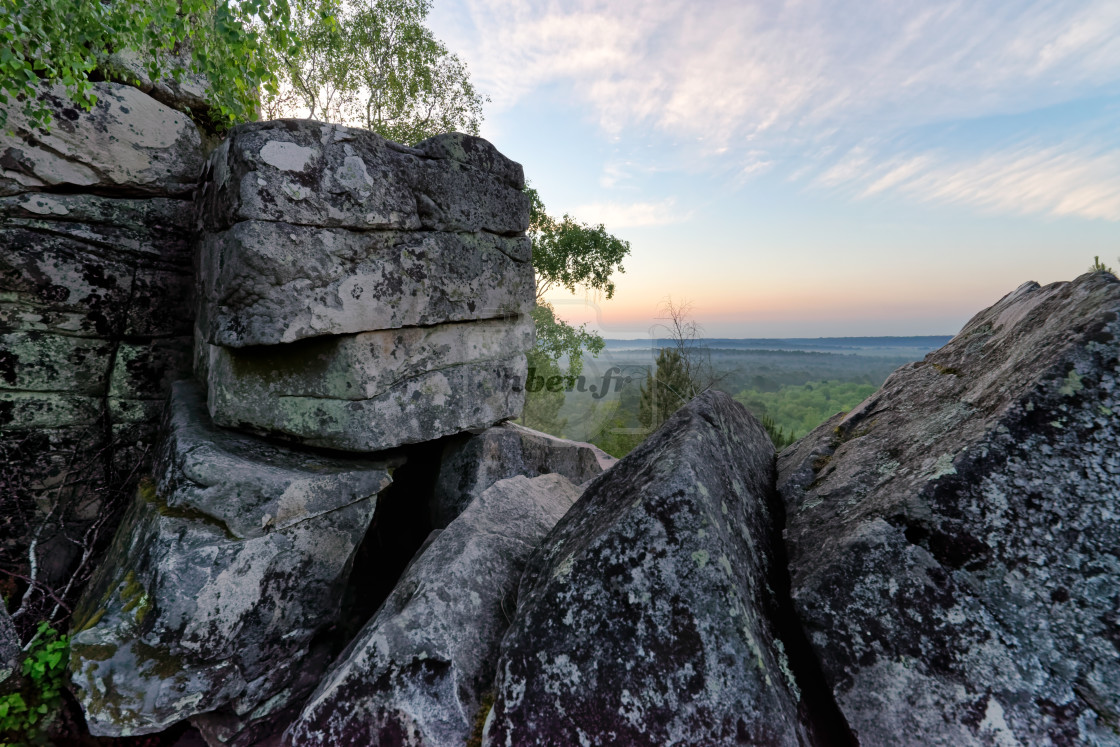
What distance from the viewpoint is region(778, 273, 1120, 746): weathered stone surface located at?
7.09 feet

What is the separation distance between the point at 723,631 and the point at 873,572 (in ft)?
2.65

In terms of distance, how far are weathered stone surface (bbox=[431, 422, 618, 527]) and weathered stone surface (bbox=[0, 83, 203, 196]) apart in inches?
178

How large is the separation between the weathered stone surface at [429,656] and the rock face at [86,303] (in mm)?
4269

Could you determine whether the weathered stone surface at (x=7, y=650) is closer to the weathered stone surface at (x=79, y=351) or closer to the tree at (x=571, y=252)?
the weathered stone surface at (x=79, y=351)

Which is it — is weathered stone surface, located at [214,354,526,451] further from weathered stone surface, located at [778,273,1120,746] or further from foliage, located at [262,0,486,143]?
foliage, located at [262,0,486,143]

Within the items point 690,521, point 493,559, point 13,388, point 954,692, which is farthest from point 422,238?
point 954,692

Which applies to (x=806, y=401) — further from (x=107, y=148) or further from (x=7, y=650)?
(x=7, y=650)

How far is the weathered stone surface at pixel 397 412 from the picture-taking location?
4957mm

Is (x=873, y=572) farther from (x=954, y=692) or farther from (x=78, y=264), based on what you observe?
(x=78, y=264)

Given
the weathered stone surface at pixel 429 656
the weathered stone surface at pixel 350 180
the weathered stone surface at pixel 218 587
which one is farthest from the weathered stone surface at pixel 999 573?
the weathered stone surface at pixel 350 180

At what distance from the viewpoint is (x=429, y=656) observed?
2934mm

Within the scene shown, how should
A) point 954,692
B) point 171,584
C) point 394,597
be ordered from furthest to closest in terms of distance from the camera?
point 171,584
point 394,597
point 954,692

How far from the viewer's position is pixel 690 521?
2.68 m

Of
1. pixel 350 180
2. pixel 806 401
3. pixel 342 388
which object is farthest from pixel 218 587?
pixel 806 401
